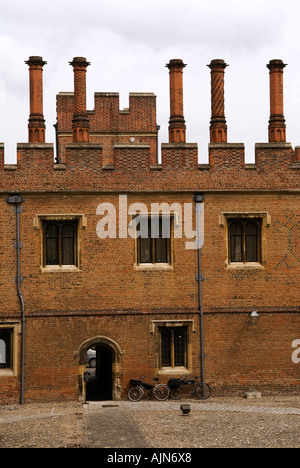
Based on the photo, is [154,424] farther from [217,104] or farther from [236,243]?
[217,104]

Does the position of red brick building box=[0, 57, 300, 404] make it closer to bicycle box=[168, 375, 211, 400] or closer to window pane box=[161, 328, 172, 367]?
window pane box=[161, 328, 172, 367]

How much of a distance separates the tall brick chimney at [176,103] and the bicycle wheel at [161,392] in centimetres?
694

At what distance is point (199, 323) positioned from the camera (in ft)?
72.8

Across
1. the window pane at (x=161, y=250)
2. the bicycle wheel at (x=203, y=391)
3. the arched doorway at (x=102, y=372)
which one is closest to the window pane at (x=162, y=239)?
the window pane at (x=161, y=250)

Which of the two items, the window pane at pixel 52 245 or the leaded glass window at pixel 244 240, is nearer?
the window pane at pixel 52 245

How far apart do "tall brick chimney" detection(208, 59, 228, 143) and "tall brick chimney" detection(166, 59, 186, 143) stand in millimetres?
864

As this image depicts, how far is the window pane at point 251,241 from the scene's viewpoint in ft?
74.2

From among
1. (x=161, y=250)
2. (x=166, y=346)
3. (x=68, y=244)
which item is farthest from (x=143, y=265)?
(x=166, y=346)

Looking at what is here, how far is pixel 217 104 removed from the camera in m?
23.0

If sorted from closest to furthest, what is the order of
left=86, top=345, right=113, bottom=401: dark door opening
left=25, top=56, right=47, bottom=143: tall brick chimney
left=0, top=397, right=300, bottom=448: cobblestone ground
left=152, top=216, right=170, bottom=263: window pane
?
left=0, top=397, right=300, bottom=448: cobblestone ground
left=152, top=216, right=170, bottom=263: window pane
left=25, top=56, right=47, bottom=143: tall brick chimney
left=86, top=345, right=113, bottom=401: dark door opening

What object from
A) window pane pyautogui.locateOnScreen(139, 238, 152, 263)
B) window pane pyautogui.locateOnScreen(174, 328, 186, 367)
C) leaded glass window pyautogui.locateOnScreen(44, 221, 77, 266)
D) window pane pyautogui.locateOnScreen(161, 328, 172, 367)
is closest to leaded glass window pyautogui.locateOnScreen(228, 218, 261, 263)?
window pane pyautogui.locateOnScreen(139, 238, 152, 263)

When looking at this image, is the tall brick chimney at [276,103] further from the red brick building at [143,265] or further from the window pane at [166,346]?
the window pane at [166,346]

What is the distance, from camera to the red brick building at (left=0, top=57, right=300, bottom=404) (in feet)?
71.5

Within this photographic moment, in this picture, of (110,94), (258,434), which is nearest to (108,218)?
(258,434)
